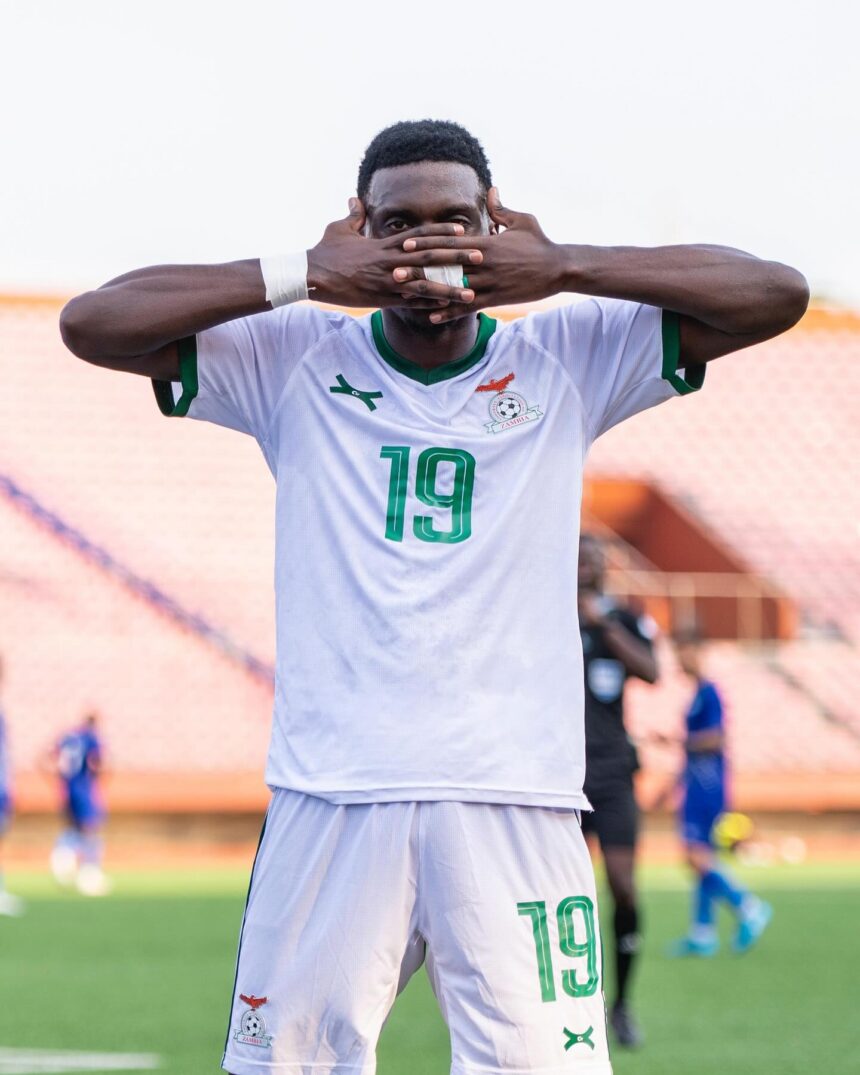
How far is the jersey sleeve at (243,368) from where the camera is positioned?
119 inches

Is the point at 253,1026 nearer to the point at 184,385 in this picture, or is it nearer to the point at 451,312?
the point at 184,385

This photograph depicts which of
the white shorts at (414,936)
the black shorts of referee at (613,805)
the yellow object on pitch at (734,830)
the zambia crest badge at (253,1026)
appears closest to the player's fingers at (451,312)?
the white shorts at (414,936)

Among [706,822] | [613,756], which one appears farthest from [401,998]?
[706,822]

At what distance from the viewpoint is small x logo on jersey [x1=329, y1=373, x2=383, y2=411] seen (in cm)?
297

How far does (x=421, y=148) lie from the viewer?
2910mm

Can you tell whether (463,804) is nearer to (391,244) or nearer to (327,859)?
(327,859)

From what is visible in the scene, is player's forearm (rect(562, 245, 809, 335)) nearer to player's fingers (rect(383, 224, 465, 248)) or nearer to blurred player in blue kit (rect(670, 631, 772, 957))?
player's fingers (rect(383, 224, 465, 248))

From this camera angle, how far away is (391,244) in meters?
2.84

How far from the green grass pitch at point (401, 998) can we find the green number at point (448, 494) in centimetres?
92

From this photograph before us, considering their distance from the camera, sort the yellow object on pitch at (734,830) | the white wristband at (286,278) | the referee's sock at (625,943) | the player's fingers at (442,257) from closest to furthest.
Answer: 1. the player's fingers at (442,257)
2. the white wristband at (286,278)
3. the referee's sock at (625,943)
4. the yellow object on pitch at (734,830)

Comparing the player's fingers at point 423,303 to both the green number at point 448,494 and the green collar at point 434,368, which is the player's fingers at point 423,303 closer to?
the green collar at point 434,368

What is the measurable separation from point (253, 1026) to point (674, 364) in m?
1.36

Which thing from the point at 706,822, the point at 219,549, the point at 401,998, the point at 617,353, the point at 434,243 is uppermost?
the point at 219,549

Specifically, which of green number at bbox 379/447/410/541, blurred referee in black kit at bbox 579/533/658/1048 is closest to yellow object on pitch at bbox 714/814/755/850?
blurred referee in black kit at bbox 579/533/658/1048
